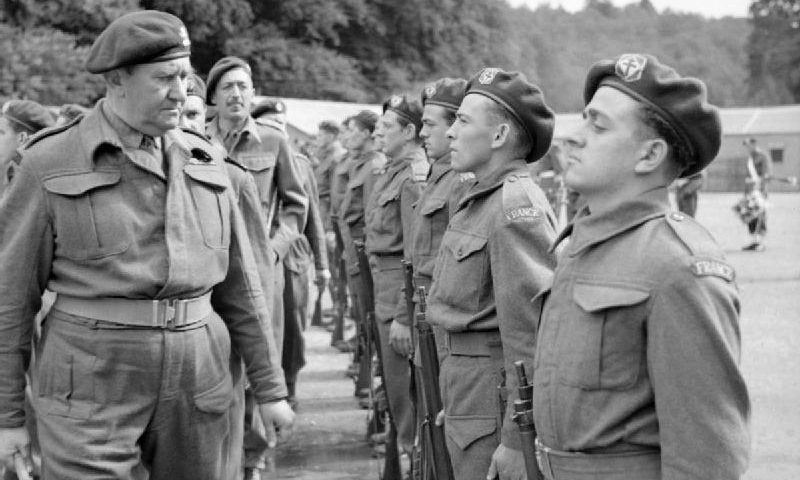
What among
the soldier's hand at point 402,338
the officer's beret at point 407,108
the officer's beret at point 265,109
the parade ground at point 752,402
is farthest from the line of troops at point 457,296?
the officer's beret at point 265,109

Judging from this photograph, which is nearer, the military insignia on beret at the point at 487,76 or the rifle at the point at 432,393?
the military insignia on beret at the point at 487,76

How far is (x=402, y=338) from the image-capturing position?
6250 mm

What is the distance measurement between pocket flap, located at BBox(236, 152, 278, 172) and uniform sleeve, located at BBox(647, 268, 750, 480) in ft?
16.6

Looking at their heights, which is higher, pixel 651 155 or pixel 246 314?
pixel 651 155

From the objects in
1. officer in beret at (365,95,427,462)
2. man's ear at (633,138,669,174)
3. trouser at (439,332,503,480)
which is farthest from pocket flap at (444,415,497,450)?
officer in beret at (365,95,427,462)

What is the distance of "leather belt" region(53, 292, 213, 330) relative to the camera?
152 inches

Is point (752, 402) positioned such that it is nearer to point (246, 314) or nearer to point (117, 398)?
point (246, 314)

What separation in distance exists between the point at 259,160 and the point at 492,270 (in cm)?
372

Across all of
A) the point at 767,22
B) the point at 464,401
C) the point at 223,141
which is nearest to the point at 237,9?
the point at 223,141

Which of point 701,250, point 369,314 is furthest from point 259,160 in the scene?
point 701,250

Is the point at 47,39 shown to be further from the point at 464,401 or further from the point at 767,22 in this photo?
the point at 767,22

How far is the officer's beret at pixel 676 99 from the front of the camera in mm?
2867

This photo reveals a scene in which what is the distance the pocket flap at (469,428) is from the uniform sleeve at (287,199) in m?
3.42

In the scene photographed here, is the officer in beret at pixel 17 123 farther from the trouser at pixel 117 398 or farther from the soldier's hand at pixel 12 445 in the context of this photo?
the soldier's hand at pixel 12 445
